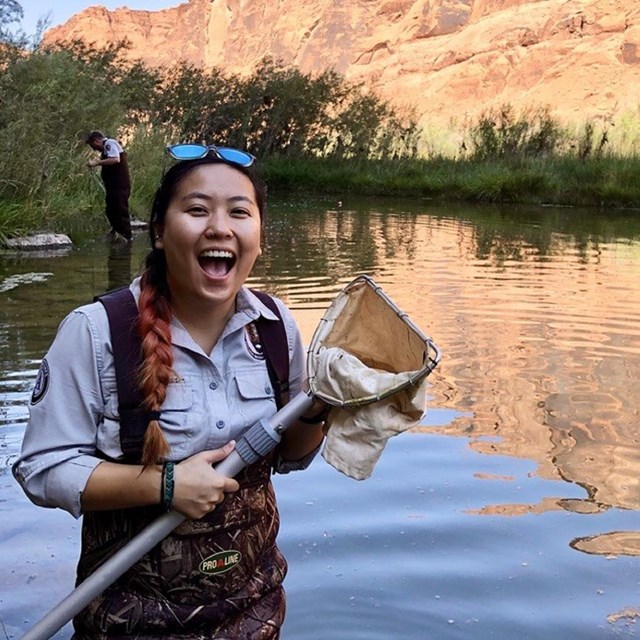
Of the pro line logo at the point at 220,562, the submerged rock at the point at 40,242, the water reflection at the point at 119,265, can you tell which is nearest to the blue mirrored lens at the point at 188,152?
the pro line logo at the point at 220,562

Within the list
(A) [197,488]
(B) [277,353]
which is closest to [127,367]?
(A) [197,488]

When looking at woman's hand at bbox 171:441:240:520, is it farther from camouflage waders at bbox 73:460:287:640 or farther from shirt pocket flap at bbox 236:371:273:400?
shirt pocket flap at bbox 236:371:273:400

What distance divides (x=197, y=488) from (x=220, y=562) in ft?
0.66

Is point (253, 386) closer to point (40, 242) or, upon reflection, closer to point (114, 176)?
point (40, 242)

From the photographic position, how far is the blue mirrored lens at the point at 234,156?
2.26 metres

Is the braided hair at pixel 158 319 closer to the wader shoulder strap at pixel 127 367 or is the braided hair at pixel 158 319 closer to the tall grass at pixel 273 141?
the wader shoulder strap at pixel 127 367

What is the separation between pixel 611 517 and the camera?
393cm

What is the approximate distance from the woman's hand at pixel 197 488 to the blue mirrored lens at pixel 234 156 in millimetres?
639

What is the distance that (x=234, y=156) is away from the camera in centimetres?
227

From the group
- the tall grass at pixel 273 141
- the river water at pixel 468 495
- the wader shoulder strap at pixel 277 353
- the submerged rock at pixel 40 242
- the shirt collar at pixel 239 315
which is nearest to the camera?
the shirt collar at pixel 239 315

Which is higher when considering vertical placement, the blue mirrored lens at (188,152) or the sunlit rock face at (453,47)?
the sunlit rock face at (453,47)

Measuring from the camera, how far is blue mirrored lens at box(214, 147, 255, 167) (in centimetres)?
226

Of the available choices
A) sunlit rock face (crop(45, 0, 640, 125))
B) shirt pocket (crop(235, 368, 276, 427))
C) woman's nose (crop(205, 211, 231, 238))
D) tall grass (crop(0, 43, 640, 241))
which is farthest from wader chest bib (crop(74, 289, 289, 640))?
sunlit rock face (crop(45, 0, 640, 125))

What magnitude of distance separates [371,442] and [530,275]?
359 inches
